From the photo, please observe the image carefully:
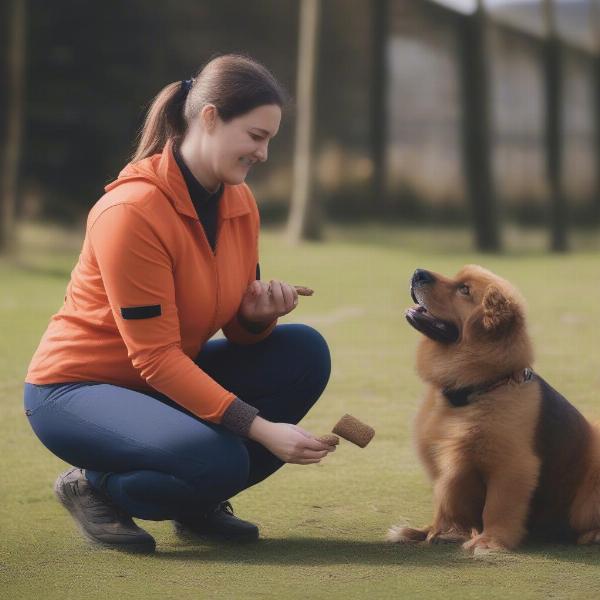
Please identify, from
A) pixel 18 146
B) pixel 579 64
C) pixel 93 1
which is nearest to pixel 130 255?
pixel 18 146

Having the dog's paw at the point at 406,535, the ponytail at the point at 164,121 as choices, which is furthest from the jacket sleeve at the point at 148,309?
the dog's paw at the point at 406,535

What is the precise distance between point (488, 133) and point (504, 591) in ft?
40.0

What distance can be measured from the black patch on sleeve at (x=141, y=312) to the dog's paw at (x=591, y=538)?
132cm

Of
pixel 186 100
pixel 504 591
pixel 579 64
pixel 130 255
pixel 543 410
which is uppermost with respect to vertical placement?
pixel 579 64

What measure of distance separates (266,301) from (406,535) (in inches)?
30.1

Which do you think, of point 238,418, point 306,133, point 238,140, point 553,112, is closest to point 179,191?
point 238,140

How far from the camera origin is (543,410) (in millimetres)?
3535

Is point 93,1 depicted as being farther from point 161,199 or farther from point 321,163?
point 161,199

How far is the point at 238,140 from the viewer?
11.2 ft

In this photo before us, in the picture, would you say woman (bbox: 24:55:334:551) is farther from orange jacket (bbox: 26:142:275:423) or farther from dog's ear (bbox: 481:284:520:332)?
dog's ear (bbox: 481:284:520:332)

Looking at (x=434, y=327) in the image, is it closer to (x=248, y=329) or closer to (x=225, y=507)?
(x=248, y=329)

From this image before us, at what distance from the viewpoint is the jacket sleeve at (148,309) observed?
329 centimetres

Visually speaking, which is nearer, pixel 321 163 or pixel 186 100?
pixel 186 100

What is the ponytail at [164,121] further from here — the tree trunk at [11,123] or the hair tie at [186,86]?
the tree trunk at [11,123]
